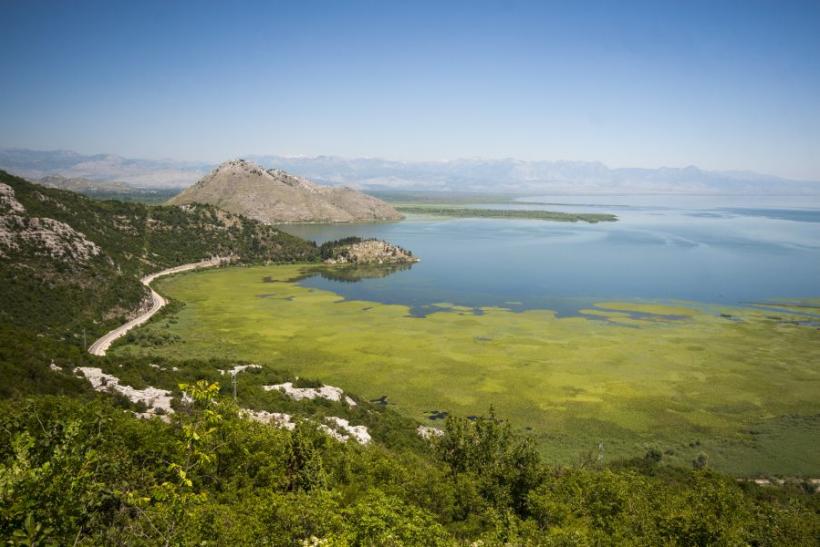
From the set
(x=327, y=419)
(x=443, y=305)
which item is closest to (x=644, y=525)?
(x=327, y=419)

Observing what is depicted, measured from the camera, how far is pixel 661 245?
18350 cm

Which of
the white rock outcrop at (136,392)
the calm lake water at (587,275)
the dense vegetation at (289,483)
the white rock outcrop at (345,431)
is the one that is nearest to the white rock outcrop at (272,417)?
the dense vegetation at (289,483)

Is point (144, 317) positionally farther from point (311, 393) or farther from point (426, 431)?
point (426, 431)

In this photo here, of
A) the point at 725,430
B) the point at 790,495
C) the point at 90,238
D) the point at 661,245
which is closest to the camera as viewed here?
the point at 790,495

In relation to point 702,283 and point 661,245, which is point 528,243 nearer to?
point 661,245

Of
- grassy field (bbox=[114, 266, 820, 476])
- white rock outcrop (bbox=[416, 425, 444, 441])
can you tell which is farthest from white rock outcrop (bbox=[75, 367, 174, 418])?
grassy field (bbox=[114, 266, 820, 476])

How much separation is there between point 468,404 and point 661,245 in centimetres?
15708

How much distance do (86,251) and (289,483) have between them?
8552 centimetres

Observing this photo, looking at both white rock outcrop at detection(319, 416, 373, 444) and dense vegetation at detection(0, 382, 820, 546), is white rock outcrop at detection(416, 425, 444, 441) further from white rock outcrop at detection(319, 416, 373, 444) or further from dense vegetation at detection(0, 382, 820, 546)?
dense vegetation at detection(0, 382, 820, 546)

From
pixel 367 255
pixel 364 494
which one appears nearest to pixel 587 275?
pixel 367 255

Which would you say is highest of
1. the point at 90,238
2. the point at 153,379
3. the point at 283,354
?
the point at 90,238

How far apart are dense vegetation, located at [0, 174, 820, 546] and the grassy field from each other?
5.79m

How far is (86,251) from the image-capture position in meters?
92.7

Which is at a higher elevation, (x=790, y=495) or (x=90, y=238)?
(x=90, y=238)
